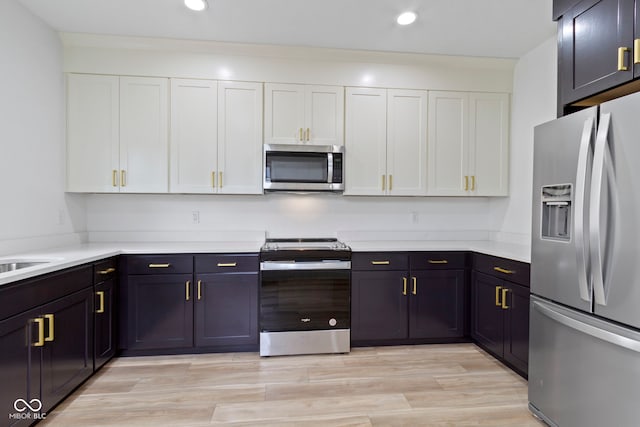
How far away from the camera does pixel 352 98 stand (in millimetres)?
3197

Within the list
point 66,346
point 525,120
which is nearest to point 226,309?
point 66,346

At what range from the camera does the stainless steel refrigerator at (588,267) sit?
4.66 ft

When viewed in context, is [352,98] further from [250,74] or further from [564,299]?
[564,299]

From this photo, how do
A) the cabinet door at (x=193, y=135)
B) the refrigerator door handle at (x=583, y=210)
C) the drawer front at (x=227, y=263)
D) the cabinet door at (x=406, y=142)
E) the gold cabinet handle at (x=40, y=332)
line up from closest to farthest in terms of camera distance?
the refrigerator door handle at (x=583, y=210) < the gold cabinet handle at (x=40, y=332) < the drawer front at (x=227, y=263) < the cabinet door at (x=193, y=135) < the cabinet door at (x=406, y=142)

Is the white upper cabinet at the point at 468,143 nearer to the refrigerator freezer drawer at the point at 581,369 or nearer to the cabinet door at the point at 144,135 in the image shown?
the refrigerator freezer drawer at the point at 581,369

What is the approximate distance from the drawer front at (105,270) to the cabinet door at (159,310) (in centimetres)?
14

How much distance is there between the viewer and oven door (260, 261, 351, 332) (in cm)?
282

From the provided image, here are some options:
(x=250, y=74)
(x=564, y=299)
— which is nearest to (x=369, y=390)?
(x=564, y=299)

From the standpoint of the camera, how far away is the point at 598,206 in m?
1.50

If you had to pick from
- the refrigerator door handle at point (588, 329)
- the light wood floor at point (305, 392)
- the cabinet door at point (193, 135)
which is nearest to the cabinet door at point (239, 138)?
the cabinet door at point (193, 135)

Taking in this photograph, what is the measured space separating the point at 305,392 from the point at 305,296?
0.76m

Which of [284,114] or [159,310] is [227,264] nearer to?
[159,310]

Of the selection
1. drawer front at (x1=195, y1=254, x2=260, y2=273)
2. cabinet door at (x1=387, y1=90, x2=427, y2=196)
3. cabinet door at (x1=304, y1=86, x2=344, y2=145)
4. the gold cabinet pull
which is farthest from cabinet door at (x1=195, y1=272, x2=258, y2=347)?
the gold cabinet pull

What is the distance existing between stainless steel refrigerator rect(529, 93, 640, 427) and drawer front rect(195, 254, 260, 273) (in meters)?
2.01
